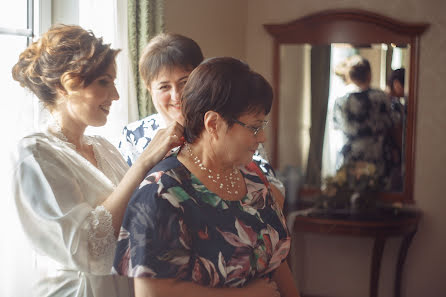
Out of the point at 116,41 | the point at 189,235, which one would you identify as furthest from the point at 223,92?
the point at 116,41

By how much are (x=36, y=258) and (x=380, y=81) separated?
313cm

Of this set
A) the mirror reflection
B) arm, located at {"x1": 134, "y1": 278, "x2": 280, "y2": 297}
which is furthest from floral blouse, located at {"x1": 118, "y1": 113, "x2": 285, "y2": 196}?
the mirror reflection

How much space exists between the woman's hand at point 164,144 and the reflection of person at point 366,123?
2.87 m

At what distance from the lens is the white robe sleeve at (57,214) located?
5.34 ft

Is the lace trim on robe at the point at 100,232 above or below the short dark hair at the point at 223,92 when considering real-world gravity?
below

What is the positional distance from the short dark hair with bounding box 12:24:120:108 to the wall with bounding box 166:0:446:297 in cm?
220

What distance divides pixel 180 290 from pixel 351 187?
2.96 m

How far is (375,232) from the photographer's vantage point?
3.93m

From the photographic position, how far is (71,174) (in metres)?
1.72

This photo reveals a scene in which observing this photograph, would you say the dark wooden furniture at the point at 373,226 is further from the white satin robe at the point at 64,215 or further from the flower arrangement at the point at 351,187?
the white satin robe at the point at 64,215

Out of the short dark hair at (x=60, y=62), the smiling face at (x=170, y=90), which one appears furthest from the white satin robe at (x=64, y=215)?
the smiling face at (x=170, y=90)

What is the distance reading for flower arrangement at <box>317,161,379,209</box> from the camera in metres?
4.17

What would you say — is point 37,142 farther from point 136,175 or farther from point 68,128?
point 136,175

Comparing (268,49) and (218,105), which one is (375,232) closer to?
(268,49)
